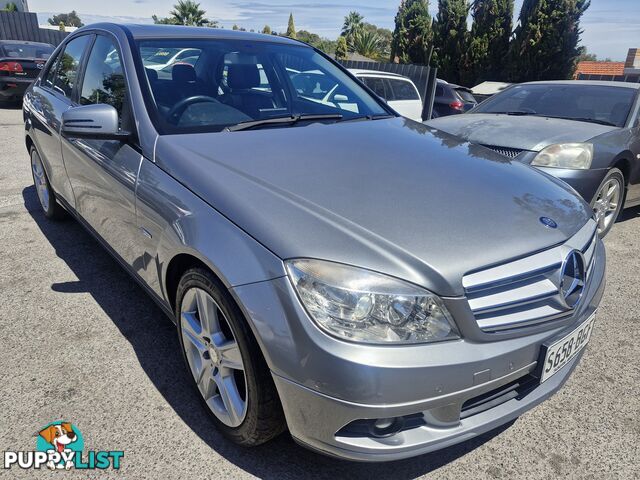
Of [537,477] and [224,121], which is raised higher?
[224,121]

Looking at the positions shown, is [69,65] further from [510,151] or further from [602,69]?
[602,69]

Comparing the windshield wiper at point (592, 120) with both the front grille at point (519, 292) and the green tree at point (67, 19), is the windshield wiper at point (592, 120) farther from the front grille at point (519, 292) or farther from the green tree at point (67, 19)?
the green tree at point (67, 19)

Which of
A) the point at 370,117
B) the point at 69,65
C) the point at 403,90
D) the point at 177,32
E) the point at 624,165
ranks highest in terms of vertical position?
the point at 177,32

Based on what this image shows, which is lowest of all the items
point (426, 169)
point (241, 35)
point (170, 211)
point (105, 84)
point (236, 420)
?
point (236, 420)

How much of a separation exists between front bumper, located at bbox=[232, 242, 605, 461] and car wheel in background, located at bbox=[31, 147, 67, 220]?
10.3 feet

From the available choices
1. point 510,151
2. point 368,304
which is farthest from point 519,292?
point 510,151

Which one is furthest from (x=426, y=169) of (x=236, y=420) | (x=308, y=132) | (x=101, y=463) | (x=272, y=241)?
Result: (x=101, y=463)

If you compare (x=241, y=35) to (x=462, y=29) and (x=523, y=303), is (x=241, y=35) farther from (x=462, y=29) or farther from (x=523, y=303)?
(x=462, y=29)

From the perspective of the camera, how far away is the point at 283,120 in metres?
2.63

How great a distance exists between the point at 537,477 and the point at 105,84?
9.55ft

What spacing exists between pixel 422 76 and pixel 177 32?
44.2 feet

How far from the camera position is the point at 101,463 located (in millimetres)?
1923

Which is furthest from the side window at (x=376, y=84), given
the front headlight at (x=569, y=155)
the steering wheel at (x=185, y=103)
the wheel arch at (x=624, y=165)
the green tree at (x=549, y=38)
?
the green tree at (x=549, y=38)

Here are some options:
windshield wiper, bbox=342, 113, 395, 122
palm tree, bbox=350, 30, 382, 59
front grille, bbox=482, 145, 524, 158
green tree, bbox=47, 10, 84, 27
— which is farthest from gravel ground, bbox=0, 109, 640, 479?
green tree, bbox=47, 10, 84, 27
